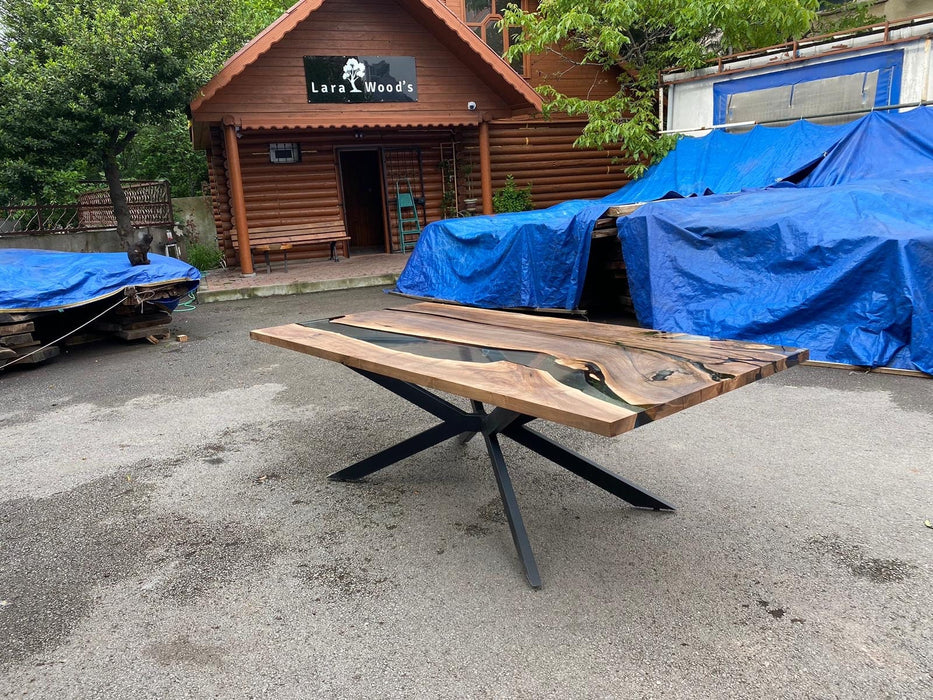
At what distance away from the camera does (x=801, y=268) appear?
5.53 m

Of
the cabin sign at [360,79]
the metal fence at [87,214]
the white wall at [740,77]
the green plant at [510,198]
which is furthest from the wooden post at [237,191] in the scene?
the white wall at [740,77]

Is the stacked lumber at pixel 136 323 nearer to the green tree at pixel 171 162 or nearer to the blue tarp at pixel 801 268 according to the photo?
the blue tarp at pixel 801 268

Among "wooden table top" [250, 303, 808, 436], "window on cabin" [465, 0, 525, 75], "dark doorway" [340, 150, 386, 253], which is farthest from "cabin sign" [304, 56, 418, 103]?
"wooden table top" [250, 303, 808, 436]

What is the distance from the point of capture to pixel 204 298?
392 inches

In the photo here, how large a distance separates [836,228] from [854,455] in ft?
8.30

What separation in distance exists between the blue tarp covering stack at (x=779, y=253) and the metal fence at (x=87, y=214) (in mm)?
7650

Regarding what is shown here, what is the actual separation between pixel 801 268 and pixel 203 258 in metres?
11.6

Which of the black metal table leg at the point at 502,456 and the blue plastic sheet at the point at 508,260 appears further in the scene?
the blue plastic sheet at the point at 508,260

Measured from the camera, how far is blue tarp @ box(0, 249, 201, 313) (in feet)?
20.4

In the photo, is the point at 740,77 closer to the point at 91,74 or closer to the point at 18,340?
the point at 91,74

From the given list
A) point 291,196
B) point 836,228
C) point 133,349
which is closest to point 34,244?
point 291,196

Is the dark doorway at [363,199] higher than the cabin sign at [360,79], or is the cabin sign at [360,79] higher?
the cabin sign at [360,79]

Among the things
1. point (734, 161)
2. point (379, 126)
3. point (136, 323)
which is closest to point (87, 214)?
point (379, 126)

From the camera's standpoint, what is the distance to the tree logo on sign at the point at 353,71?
1159 cm
